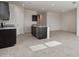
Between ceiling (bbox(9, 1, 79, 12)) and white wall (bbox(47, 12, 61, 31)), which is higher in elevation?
ceiling (bbox(9, 1, 79, 12))

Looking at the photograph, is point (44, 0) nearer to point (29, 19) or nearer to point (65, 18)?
point (29, 19)

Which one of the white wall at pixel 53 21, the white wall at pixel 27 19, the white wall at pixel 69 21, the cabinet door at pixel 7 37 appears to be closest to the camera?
the cabinet door at pixel 7 37

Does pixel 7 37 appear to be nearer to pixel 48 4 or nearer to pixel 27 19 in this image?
pixel 48 4

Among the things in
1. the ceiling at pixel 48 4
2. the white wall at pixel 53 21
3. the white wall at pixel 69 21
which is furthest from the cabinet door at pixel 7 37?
the white wall at pixel 53 21

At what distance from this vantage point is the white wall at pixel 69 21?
10.4 metres

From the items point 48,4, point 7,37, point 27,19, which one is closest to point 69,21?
point 27,19

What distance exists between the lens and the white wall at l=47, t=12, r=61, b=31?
A: 12.2 m

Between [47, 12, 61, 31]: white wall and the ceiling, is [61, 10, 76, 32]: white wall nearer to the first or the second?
[47, 12, 61, 31]: white wall

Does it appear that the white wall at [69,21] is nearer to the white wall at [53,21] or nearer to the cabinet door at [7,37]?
the white wall at [53,21]

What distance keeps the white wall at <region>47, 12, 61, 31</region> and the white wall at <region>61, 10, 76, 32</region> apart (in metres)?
0.64

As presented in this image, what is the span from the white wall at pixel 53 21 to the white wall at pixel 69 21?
64cm

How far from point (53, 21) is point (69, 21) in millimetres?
2319

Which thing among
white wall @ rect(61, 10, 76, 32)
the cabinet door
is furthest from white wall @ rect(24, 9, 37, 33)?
the cabinet door

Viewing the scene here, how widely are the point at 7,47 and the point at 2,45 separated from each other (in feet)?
0.87
